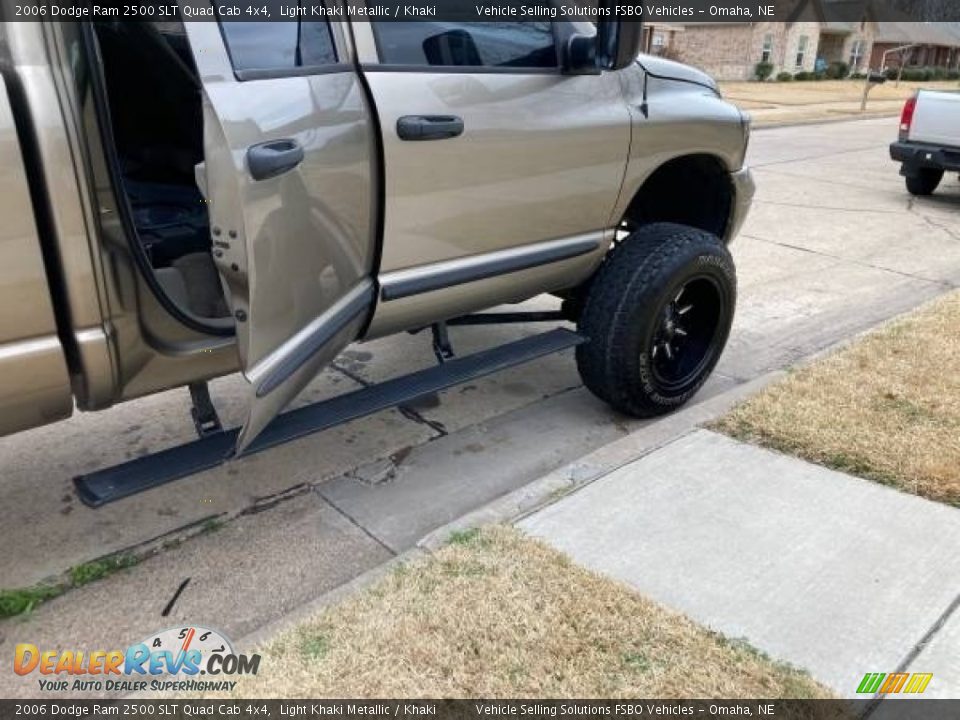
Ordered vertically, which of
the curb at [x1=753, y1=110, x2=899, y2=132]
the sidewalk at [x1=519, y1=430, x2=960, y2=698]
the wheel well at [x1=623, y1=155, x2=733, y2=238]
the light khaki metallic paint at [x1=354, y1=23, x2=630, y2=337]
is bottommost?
the curb at [x1=753, y1=110, x2=899, y2=132]

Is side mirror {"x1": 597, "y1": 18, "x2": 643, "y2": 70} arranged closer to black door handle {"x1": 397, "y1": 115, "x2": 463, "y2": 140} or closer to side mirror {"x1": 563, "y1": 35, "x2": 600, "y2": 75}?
side mirror {"x1": 563, "y1": 35, "x2": 600, "y2": 75}

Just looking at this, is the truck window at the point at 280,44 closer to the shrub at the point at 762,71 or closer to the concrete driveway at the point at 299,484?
the concrete driveway at the point at 299,484

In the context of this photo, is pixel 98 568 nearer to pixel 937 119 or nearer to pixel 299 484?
pixel 299 484

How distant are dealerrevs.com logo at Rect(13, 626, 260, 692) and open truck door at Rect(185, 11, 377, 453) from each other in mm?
619

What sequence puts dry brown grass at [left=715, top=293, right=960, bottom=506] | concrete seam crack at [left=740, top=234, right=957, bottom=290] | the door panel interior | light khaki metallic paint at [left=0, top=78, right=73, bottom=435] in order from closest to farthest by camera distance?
1. light khaki metallic paint at [left=0, top=78, right=73, bottom=435]
2. the door panel interior
3. dry brown grass at [left=715, top=293, right=960, bottom=506]
4. concrete seam crack at [left=740, top=234, right=957, bottom=290]

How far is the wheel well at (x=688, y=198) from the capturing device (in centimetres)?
424

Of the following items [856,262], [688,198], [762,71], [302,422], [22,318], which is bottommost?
[762,71]

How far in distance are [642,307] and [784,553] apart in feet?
4.00

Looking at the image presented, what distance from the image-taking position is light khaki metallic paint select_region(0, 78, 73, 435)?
81.6 inches

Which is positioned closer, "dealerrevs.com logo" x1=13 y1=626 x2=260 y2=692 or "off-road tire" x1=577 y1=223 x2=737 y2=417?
"dealerrevs.com logo" x1=13 y1=626 x2=260 y2=692

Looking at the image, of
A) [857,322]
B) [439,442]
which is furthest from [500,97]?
[857,322]

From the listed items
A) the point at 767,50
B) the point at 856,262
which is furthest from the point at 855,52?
the point at 856,262

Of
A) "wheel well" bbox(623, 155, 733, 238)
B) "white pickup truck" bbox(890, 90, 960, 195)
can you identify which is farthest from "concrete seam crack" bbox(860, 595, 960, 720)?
"white pickup truck" bbox(890, 90, 960, 195)

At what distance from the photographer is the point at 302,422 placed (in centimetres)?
286
